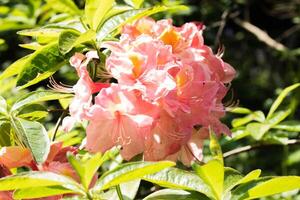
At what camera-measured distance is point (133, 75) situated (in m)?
1.08

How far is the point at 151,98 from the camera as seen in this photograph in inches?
41.1

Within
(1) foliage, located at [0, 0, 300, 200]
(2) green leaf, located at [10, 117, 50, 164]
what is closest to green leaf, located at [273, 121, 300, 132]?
(1) foliage, located at [0, 0, 300, 200]

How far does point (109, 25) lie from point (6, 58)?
105 inches

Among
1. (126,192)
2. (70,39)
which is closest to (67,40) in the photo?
(70,39)

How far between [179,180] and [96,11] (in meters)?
0.39

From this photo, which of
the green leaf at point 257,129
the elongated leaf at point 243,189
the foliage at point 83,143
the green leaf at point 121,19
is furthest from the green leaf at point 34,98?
the green leaf at point 257,129

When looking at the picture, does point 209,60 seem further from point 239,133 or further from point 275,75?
point 275,75

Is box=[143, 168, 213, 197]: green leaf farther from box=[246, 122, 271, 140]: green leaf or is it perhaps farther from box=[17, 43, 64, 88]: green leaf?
→ box=[246, 122, 271, 140]: green leaf

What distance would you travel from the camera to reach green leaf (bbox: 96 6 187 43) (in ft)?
3.93

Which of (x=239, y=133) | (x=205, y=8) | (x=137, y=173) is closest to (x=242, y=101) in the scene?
(x=205, y=8)

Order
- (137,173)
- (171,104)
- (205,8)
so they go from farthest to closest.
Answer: (205,8), (171,104), (137,173)

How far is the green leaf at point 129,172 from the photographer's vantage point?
0.87 metres

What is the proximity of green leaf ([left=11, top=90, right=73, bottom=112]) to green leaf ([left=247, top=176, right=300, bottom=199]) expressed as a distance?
1.28ft

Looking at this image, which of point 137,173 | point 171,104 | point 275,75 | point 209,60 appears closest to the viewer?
point 137,173
